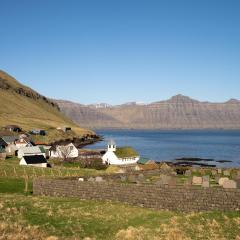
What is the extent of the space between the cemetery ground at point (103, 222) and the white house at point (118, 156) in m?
56.4

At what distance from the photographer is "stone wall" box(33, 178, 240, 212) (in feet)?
90.1

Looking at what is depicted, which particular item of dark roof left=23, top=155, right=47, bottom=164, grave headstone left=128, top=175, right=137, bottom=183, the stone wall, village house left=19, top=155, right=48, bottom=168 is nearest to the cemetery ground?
the stone wall

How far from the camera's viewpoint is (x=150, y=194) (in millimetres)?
30438

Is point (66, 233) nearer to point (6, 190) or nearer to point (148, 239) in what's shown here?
point (148, 239)

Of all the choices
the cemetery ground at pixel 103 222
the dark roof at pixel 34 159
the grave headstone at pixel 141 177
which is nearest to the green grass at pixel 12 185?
the cemetery ground at pixel 103 222

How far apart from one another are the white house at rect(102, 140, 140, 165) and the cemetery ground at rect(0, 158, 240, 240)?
185ft

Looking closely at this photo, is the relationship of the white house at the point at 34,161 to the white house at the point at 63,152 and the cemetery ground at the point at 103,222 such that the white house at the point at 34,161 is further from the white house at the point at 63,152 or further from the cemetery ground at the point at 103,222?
the cemetery ground at the point at 103,222

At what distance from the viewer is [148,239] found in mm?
21156

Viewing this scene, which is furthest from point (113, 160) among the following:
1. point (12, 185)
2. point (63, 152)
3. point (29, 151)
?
point (12, 185)

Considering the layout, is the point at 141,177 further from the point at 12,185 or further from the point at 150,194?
the point at 150,194

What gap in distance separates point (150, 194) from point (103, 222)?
6.56 metres

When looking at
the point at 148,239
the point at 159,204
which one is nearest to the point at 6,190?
the point at 159,204

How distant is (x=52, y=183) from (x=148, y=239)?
1654cm

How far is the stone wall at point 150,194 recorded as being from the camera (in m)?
27.5
